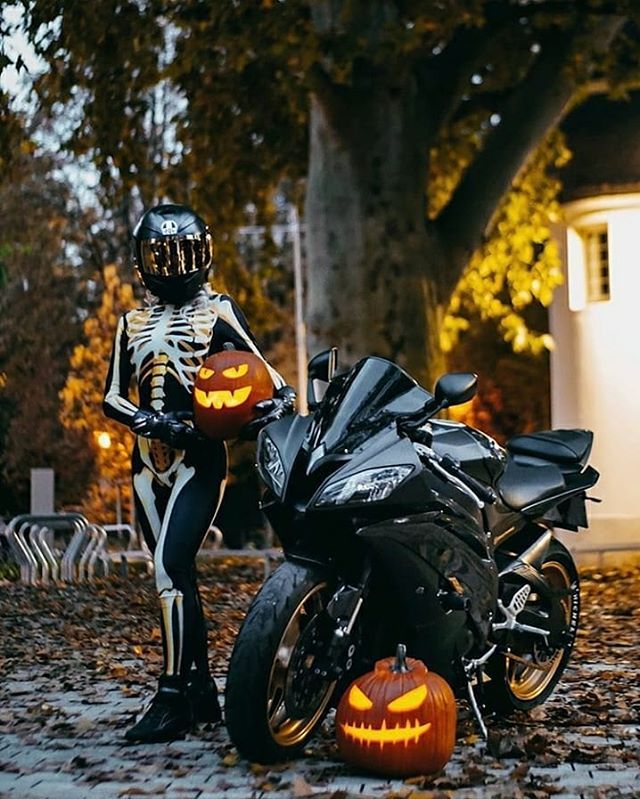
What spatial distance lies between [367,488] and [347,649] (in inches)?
25.8

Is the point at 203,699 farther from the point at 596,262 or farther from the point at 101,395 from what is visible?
the point at 101,395

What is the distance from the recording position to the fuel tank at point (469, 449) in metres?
6.96

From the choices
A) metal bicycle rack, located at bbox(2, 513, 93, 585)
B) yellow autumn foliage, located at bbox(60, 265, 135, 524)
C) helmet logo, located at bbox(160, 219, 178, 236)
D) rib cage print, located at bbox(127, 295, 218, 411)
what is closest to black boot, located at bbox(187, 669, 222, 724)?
rib cage print, located at bbox(127, 295, 218, 411)

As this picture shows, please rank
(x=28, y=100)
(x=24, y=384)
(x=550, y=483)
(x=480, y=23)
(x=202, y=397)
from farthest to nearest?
1. (x=24, y=384)
2. (x=28, y=100)
3. (x=480, y=23)
4. (x=550, y=483)
5. (x=202, y=397)

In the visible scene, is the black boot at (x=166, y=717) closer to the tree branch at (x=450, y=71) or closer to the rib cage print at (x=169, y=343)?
the rib cage print at (x=169, y=343)

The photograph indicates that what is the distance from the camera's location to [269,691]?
242 inches

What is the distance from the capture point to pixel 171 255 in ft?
24.2

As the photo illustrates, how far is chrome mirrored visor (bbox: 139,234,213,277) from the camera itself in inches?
290

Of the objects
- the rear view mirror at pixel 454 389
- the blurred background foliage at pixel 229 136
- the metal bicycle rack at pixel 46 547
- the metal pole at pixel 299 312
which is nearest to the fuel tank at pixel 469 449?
the rear view mirror at pixel 454 389

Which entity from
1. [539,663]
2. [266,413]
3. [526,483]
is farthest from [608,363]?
[266,413]

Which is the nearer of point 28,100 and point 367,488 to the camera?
point 367,488

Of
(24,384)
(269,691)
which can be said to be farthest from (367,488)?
(24,384)

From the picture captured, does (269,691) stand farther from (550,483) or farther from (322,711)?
(550,483)

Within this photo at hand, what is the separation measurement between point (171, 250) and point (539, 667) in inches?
96.2
